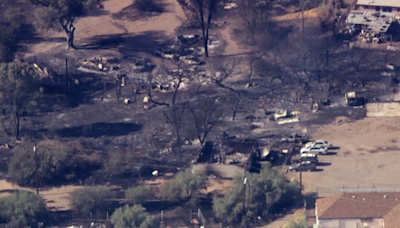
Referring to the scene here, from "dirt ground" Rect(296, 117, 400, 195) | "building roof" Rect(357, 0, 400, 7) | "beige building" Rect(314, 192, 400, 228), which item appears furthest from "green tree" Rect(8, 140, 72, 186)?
"building roof" Rect(357, 0, 400, 7)

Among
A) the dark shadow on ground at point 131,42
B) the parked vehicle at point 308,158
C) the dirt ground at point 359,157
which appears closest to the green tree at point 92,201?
the dirt ground at point 359,157

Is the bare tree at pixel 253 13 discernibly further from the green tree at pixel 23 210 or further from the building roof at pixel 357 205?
the green tree at pixel 23 210

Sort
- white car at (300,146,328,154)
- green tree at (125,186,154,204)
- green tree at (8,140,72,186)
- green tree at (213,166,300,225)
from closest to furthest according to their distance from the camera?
green tree at (213,166,300,225), green tree at (125,186,154,204), green tree at (8,140,72,186), white car at (300,146,328,154)

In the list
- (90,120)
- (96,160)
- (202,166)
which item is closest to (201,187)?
(202,166)

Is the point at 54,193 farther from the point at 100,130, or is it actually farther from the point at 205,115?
the point at 205,115

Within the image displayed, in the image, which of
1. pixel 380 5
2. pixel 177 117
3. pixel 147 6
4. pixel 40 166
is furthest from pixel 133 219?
pixel 147 6

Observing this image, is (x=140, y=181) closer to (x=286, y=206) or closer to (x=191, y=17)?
(x=286, y=206)

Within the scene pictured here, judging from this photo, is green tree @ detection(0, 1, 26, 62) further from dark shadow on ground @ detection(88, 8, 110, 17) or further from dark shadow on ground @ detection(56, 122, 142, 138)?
dark shadow on ground @ detection(56, 122, 142, 138)
